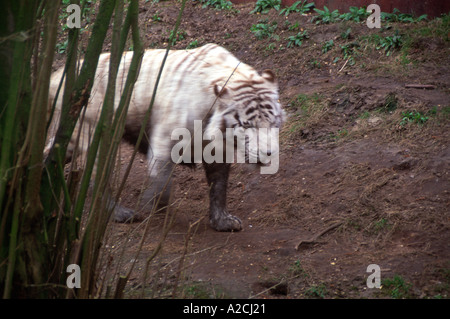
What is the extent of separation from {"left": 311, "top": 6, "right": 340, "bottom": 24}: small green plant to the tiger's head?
3262mm

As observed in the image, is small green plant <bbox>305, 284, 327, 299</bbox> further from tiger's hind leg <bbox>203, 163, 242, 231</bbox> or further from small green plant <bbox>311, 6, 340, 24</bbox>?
small green plant <bbox>311, 6, 340, 24</bbox>

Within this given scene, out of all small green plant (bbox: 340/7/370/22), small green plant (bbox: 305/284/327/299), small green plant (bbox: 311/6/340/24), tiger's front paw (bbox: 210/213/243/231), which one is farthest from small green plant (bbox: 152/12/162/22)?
small green plant (bbox: 305/284/327/299)

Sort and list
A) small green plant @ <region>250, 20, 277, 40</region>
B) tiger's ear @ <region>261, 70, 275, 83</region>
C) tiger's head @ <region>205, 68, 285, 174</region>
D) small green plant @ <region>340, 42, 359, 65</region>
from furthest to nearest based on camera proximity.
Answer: small green plant @ <region>250, 20, 277, 40</region> → small green plant @ <region>340, 42, 359, 65</region> → tiger's ear @ <region>261, 70, 275, 83</region> → tiger's head @ <region>205, 68, 285, 174</region>

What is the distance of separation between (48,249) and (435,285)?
222cm

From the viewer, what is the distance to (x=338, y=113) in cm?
596

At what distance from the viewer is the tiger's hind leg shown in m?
4.75

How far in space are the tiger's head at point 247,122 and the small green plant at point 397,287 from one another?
1.45 m

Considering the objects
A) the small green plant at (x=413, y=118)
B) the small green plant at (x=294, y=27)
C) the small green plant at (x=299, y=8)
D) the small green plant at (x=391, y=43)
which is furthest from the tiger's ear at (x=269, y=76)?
the small green plant at (x=299, y=8)

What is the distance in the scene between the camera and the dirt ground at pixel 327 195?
344 cm

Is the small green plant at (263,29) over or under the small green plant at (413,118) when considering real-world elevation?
over

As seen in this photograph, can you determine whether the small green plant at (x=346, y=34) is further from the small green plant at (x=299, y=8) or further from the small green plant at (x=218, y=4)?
the small green plant at (x=218, y=4)

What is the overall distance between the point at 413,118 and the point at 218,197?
6.81 ft
